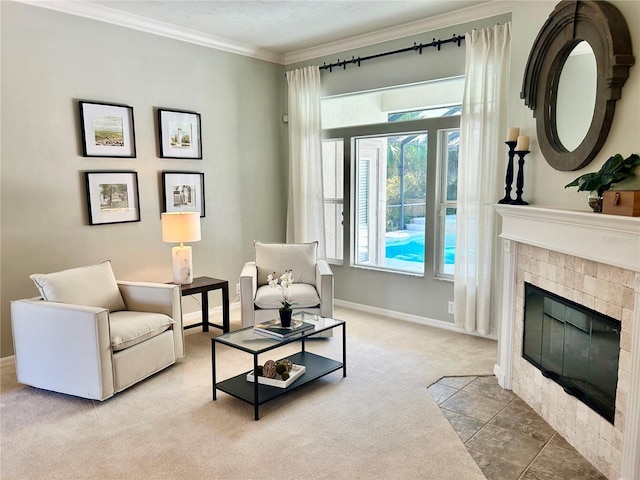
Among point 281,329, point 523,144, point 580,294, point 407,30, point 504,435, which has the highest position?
point 407,30

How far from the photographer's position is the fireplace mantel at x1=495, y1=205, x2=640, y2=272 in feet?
6.62

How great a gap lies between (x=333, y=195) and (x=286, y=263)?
1317 millimetres

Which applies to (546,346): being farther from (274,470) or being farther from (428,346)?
(274,470)

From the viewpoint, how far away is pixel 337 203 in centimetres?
547

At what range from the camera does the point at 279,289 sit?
4.21m

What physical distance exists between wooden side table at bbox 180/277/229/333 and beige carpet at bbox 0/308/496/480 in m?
0.64

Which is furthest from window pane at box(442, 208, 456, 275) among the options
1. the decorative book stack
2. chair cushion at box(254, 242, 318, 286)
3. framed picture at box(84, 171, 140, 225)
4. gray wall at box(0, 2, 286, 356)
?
framed picture at box(84, 171, 140, 225)

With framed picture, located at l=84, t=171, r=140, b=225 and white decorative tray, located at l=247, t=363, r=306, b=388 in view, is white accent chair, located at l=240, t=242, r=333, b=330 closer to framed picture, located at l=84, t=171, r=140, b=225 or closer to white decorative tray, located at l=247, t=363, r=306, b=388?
white decorative tray, located at l=247, t=363, r=306, b=388

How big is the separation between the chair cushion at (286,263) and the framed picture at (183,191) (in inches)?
33.6

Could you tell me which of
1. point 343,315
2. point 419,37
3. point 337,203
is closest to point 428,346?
point 343,315

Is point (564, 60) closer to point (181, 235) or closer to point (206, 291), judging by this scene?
point (181, 235)

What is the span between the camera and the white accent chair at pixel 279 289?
4.12 meters

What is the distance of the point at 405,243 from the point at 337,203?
97 cm

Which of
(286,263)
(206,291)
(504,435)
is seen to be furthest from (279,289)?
(504,435)
